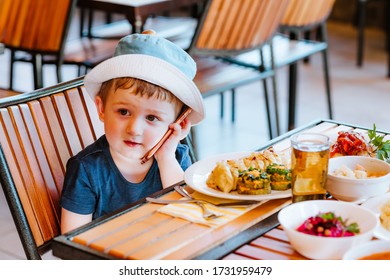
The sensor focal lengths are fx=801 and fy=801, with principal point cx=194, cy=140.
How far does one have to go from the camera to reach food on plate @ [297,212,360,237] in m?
1.37

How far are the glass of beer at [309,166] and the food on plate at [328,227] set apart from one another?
14 cm

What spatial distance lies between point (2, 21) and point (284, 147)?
2017 millimetres

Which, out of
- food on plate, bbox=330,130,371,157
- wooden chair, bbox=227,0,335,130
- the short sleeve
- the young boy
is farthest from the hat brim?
wooden chair, bbox=227,0,335,130

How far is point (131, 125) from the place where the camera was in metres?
1.74

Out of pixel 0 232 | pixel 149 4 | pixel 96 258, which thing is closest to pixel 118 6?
pixel 149 4

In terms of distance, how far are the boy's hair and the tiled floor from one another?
5.08 feet

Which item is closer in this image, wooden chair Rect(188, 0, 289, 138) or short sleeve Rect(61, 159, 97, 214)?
short sleeve Rect(61, 159, 97, 214)

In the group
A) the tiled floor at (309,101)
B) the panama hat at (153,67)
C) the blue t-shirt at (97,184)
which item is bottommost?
the tiled floor at (309,101)

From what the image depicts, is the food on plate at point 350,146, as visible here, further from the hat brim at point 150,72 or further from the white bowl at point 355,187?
the hat brim at point 150,72

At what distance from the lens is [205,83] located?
3469mm

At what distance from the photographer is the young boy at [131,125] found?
174 cm

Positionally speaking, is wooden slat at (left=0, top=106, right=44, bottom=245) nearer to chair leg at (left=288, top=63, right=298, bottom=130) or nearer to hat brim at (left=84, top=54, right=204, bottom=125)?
hat brim at (left=84, top=54, right=204, bottom=125)

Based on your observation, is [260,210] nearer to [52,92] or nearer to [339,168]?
[339,168]

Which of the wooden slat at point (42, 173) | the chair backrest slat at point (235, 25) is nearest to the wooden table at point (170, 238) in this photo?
the wooden slat at point (42, 173)
